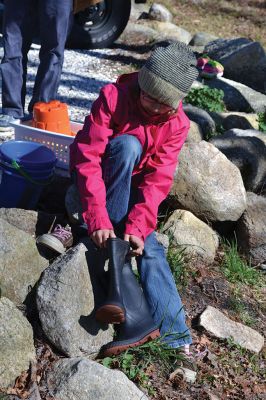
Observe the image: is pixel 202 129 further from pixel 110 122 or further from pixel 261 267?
pixel 110 122

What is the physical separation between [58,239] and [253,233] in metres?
1.50

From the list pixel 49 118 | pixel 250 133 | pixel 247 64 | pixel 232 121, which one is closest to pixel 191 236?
pixel 49 118

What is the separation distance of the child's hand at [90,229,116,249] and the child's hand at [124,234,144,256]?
110 mm

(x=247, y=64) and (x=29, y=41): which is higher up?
(x=29, y=41)

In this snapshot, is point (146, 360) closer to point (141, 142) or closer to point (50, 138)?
point (141, 142)

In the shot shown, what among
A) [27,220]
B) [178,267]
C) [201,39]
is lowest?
[201,39]

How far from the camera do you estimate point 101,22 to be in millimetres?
8562

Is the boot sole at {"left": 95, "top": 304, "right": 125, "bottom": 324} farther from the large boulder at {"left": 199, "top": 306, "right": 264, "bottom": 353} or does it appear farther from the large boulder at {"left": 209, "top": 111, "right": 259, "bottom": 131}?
the large boulder at {"left": 209, "top": 111, "right": 259, "bottom": 131}

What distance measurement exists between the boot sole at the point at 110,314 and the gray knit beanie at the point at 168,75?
40.6 inches

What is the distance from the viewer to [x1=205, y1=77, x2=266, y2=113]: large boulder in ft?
24.1

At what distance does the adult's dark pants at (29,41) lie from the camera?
5211mm

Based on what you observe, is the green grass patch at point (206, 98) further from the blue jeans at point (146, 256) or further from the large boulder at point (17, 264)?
the large boulder at point (17, 264)

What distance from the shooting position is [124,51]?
877 centimetres

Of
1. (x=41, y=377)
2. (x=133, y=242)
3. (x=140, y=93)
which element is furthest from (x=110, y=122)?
(x=41, y=377)
